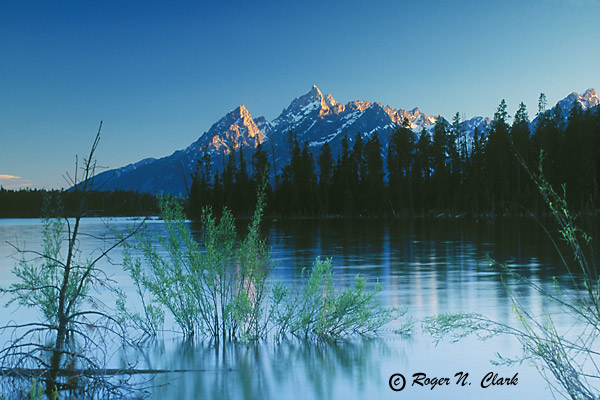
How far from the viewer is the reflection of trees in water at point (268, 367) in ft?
24.1

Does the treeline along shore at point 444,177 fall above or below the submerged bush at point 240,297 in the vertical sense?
above

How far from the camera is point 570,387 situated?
4770 mm

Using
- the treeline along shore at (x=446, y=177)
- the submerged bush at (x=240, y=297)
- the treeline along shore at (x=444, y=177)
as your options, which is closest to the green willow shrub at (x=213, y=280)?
the submerged bush at (x=240, y=297)

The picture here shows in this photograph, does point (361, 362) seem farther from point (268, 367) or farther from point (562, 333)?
point (562, 333)
